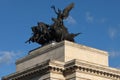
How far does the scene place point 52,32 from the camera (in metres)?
53.6

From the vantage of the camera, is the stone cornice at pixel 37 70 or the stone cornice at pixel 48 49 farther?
the stone cornice at pixel 48 49

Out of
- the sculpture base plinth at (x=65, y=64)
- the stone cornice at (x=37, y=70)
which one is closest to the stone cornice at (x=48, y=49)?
the sculpture base plinth at (x=65, y=64)

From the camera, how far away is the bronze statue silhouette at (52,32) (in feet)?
175

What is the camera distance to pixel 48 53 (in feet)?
172

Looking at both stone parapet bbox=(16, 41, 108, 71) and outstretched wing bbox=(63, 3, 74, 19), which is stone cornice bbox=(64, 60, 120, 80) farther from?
outstretched wing bbox=(63, 3, 74, 19)

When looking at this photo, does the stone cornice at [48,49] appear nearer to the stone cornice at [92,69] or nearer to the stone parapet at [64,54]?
→ the stone parapet at [64,54]

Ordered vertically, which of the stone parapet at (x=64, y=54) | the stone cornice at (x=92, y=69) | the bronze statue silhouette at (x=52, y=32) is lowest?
the stone cornice at (x=92, y=69)

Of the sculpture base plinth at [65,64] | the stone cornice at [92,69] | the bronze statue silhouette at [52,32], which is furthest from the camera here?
the bronze statue silhouette at [52,32]

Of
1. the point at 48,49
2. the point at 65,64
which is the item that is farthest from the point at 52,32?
the point at 65,64

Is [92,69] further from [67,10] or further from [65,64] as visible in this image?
[67,10]

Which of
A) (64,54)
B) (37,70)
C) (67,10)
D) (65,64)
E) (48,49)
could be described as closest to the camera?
(65,64)

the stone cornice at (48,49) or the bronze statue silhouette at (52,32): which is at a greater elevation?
the bronze statue silhouette at (52,32)

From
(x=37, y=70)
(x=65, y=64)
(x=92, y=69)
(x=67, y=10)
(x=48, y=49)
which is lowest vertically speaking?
(x=92, y=69)

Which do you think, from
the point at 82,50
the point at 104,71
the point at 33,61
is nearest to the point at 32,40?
the point at 33,61
